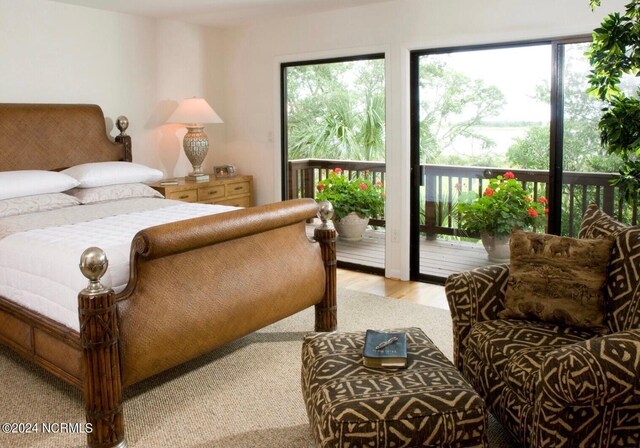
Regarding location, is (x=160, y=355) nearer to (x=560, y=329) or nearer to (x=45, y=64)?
(x=560, y=329)

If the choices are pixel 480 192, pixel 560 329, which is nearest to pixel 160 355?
pixel 560 329

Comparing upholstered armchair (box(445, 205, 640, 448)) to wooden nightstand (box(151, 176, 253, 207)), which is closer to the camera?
upholstered armchair (box(445, 205, 640, 448))

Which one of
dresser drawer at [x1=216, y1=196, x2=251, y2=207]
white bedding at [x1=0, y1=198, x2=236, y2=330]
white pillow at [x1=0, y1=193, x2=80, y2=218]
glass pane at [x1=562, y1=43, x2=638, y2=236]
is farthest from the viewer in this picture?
dresser drawer at [x1=216, y1=196, x2=251, y2=207]

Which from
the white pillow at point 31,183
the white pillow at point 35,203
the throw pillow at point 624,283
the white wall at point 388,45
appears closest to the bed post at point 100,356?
the white pillow at point 35,203

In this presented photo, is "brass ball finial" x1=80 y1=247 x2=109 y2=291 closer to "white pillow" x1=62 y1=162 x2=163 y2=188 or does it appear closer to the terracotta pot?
"white pillow" x1=62 y1=162 x2=163 y2=188

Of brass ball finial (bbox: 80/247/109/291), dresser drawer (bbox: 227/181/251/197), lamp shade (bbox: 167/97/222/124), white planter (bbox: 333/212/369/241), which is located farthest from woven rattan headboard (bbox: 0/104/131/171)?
brass ball finial (bbox: 80/247/109/291)

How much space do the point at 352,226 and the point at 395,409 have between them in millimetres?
3545

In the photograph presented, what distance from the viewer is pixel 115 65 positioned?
5059 mm

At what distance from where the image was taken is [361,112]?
5129 mm

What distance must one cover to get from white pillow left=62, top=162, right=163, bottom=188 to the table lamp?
0.73 meters

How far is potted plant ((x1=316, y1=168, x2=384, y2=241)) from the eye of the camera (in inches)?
205

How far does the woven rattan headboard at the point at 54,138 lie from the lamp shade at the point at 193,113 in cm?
47

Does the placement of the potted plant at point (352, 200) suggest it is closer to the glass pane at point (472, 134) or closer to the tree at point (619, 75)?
the glass pane at point (472, 134)

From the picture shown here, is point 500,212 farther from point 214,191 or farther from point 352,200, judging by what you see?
point 214,191
